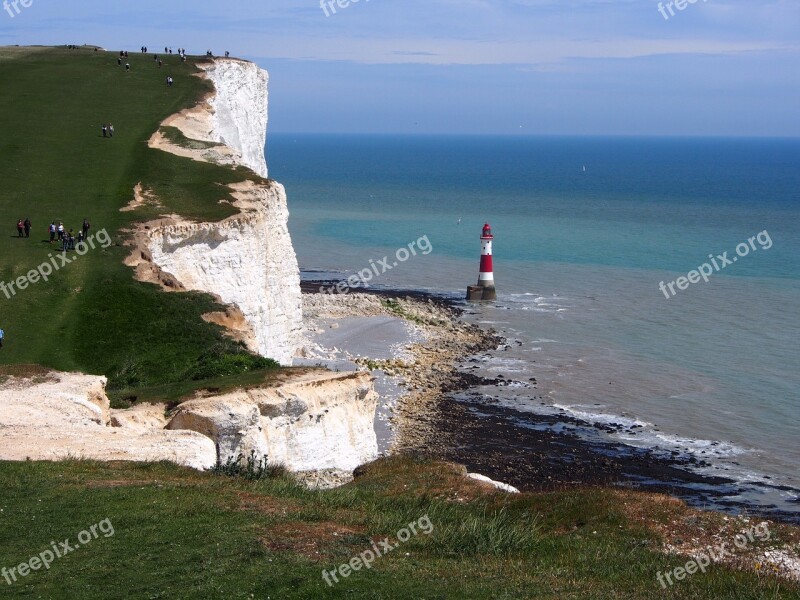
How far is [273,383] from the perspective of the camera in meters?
25.1

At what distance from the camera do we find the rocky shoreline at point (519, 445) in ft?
108

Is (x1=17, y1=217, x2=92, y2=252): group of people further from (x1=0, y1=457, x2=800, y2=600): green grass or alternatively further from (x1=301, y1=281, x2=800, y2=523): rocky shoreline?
(x1=0, y1=457, x2=800, y2=600): green grass

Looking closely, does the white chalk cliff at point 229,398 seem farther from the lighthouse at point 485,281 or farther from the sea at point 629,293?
the lighthouse at point 485,281

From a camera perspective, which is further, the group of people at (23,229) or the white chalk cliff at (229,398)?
the group of people at (23,229)

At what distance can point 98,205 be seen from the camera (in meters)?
41.1

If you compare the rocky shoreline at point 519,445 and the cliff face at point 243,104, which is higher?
the cliff face at point 243,104

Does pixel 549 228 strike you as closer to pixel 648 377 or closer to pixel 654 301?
pixel 654 301

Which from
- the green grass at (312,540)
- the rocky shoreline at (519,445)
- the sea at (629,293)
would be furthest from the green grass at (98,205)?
the sea at (629,293)

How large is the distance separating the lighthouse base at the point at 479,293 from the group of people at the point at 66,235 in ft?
103

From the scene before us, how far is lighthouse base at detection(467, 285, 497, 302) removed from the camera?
65.2 meters

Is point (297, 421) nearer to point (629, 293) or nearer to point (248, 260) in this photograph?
point (248, 260)

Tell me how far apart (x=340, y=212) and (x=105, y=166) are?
71.8m

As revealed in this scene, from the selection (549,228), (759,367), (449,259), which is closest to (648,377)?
(759,367)

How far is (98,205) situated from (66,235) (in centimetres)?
459
